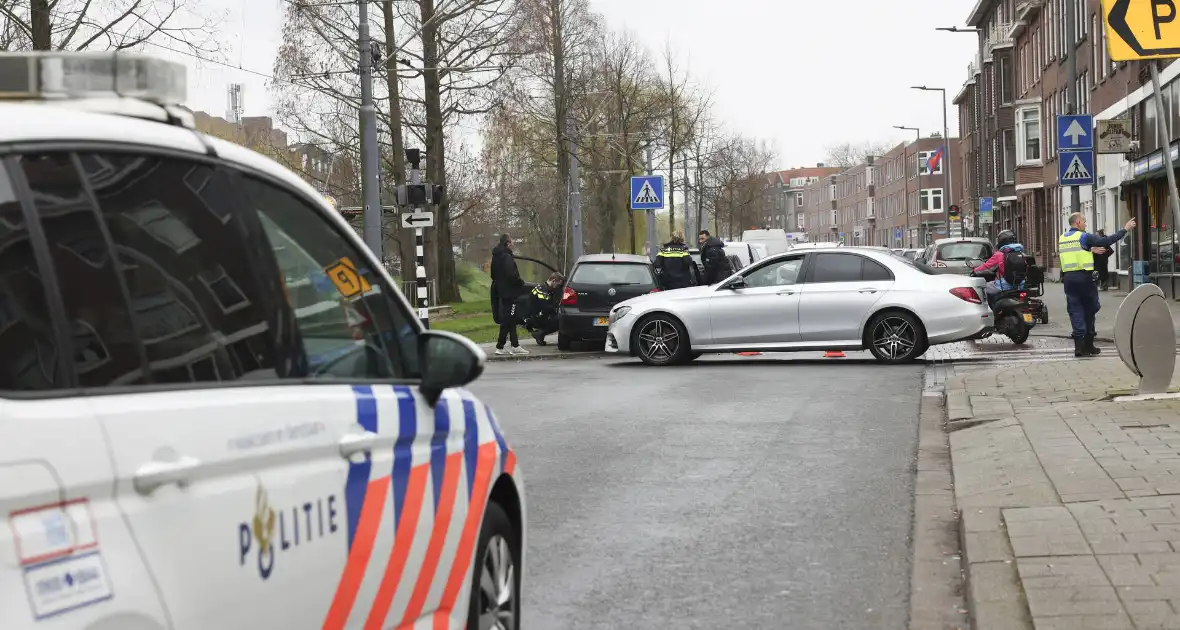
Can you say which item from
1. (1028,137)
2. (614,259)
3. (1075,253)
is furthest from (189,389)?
(1028,137)

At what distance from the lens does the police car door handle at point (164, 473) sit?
2520mm

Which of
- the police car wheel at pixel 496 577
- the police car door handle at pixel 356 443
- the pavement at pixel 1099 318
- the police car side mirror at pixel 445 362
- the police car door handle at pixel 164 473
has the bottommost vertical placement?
the pavement at pixel 1099 318

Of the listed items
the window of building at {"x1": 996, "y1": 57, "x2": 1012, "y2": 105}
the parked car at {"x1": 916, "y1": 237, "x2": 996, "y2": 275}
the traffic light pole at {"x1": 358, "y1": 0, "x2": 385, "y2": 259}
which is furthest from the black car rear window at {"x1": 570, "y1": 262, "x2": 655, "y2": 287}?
the window of building at {"x1": 996, "y1": 57, "x2": 1012, "y2": 105}

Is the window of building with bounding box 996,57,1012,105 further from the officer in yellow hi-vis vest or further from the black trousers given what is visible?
the officer in yellow hi-vis vest

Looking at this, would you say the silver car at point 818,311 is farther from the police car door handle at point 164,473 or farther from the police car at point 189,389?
the police car door handle at point 164,473

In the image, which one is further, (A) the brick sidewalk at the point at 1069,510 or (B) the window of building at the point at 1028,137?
(B) the window of building at the point at 1028,137

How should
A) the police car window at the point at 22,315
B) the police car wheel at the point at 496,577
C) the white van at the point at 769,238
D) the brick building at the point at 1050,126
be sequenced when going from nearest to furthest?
the police car window at the point at 22,315
the police car wheel at the point at 496,577
the brick building at the point at 1050,126
the white van at the point at 769,238

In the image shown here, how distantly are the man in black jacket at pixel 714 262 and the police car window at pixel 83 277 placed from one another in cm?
2331

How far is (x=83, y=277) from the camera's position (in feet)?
8.34

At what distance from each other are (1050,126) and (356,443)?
57506mm

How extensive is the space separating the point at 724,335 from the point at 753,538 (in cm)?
1194

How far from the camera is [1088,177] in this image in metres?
23.4

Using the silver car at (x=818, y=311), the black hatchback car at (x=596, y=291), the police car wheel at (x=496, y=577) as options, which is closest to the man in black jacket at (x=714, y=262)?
the black hatchback car at (x=596, y=291)

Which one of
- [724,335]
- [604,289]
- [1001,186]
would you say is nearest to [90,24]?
[604,289]
